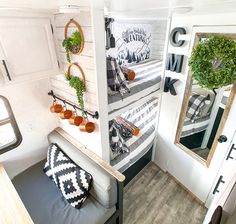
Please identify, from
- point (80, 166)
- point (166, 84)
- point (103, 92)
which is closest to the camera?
point (103, 92)

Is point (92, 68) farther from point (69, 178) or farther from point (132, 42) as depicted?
point (132, 42)

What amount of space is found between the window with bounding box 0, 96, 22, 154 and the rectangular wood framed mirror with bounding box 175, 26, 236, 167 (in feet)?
6.33

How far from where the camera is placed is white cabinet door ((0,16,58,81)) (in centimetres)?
113

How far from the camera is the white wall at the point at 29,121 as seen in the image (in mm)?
1681

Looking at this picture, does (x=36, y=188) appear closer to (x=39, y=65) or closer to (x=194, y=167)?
Answer: (x=39, y=65)

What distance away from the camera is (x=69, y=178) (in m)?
1.57

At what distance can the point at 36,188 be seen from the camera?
67.1 inches

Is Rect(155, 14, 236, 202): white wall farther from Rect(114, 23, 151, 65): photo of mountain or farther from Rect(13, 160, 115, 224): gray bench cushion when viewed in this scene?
Rect(13, 160, 115, 224): gray bench cushion

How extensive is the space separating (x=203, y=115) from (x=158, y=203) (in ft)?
4.32

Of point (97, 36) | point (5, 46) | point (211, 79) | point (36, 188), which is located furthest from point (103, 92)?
point (36, 188)

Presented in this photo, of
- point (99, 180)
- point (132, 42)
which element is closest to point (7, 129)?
point (99, 180)

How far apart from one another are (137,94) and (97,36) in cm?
82

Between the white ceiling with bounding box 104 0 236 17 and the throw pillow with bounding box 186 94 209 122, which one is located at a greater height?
the white ceiling with bounding box 104 0 236 17

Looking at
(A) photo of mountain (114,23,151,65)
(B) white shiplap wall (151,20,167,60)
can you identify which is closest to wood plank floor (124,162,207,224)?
(A) photo of mountain (114,23,151,65)
